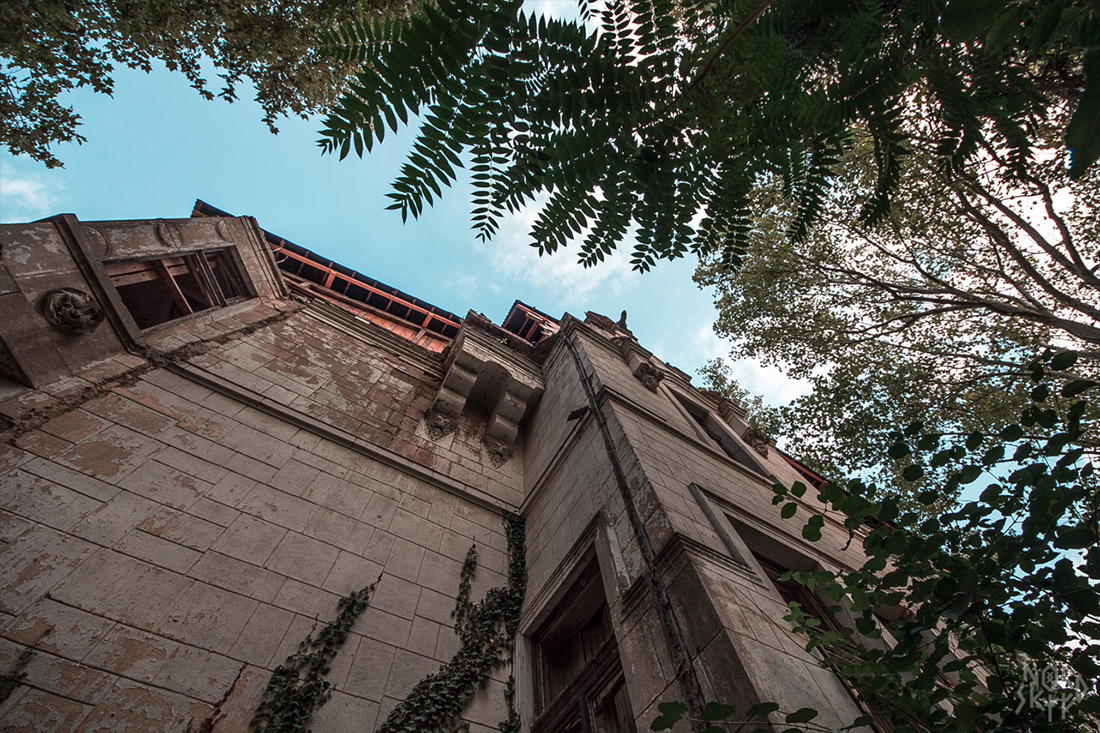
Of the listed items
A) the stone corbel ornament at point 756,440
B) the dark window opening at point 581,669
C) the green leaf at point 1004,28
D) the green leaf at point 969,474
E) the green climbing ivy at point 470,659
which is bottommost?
the green climbing ivy at point 470,659

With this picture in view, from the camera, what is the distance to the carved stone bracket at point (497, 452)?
846 centimetres

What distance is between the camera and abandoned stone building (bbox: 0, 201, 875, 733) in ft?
11.2

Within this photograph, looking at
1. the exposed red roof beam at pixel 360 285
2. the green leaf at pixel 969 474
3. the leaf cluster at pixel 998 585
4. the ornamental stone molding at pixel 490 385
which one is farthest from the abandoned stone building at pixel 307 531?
the exposed red roof beam at pixel 360 285

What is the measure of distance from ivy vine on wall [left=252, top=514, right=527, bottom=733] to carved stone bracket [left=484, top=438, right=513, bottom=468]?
2.63m

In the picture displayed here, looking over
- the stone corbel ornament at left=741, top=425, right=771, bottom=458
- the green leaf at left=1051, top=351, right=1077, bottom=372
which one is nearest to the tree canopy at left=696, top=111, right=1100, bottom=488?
the stone corbel ornament at left=741, top=425, right=771, bottom=458

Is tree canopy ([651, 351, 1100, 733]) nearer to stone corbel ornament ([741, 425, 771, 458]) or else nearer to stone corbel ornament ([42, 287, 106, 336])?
stone corbel ornament ([42, 287, 106, 336])

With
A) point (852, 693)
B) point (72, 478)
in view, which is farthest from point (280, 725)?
point (852, 693)

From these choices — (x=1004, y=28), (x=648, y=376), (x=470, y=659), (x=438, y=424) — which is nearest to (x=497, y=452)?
(x=438, y=424)

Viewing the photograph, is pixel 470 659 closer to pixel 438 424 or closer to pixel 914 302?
pixel 438 424

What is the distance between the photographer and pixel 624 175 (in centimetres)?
261

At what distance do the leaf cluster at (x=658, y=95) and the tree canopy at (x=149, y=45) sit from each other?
441 centimetres

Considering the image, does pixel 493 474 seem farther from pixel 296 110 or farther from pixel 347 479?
pixel 296 110

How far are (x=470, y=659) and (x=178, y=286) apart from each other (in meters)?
8.23

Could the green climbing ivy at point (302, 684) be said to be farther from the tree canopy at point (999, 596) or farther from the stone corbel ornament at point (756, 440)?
the stone corbel ornament at point (756, 440)
